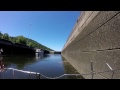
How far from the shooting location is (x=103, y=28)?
595cm

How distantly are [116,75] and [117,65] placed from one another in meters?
0.30

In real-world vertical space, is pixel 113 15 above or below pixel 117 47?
above

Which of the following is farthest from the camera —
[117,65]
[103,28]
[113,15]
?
[103,28]
